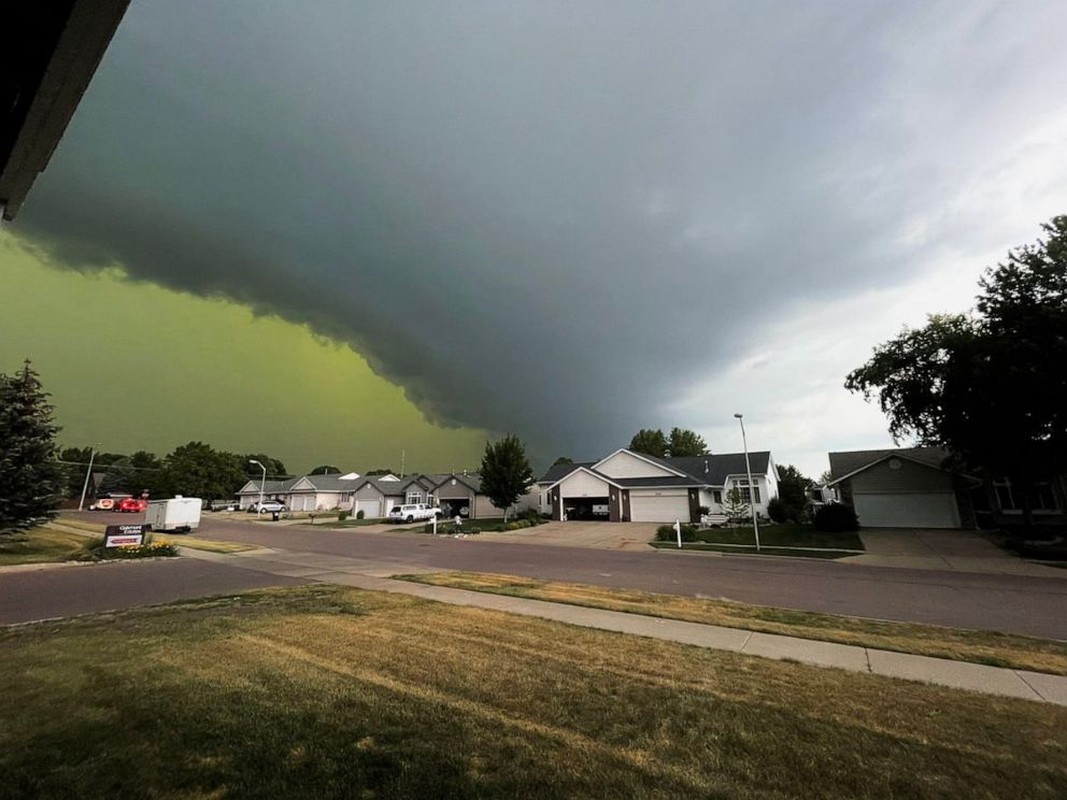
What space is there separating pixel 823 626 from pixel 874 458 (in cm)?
3558

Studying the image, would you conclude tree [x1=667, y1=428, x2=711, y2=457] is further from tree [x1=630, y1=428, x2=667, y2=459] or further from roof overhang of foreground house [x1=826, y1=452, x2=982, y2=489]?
roof overhang of foreground house [x1=826, y1=452, x2=982, y2=489]

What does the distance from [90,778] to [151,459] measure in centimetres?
14393

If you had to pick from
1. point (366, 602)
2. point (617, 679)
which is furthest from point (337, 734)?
point (366, 602)

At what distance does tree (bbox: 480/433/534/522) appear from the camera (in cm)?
4369

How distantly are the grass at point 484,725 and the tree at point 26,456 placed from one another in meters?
19.3

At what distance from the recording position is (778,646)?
7.42m

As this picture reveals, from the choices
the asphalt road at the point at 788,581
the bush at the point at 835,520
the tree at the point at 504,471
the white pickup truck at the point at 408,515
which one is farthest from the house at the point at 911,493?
the white pickup truck at the point at 408,515

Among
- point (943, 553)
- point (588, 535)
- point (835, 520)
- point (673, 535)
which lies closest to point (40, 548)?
point (588, 535)

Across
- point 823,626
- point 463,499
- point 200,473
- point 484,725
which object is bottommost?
point 823,626

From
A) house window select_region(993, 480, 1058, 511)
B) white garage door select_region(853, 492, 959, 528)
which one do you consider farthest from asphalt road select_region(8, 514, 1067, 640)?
house window select_region(993, 480, 1058, 511)

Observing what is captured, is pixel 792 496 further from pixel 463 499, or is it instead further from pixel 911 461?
pixel 463 499

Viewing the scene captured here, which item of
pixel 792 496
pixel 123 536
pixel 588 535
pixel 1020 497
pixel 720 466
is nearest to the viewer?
Answer: pixel 123 536

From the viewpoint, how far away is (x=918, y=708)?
16.5 ft

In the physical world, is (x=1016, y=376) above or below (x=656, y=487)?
above
